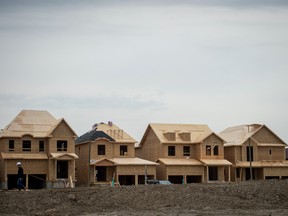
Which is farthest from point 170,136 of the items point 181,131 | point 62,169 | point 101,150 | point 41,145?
point 41,145

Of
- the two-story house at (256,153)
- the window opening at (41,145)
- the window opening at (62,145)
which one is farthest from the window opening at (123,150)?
the two-story house at (256,153)

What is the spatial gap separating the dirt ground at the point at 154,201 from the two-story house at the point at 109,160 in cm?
2265

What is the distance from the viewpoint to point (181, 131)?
67.0m

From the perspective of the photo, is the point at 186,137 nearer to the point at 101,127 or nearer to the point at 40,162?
the point at 101,127

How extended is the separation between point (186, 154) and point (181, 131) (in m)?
3.11

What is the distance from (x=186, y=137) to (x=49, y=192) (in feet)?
109

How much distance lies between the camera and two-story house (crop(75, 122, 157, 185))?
195 feet

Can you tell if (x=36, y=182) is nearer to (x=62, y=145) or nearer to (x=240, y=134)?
(x=62, y=145)

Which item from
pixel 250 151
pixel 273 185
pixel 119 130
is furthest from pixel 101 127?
pixel 273 185

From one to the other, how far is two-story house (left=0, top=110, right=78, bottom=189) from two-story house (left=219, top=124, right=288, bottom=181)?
2044 centimetres

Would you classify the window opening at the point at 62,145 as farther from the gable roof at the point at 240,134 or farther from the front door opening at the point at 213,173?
the gable roof at the point at 240,134

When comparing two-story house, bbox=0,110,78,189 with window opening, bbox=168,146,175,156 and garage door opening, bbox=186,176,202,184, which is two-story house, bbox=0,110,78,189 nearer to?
window opening, bbox=168,146,175,156

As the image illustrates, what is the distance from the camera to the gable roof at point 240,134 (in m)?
67.2

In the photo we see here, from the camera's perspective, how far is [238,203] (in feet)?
107
